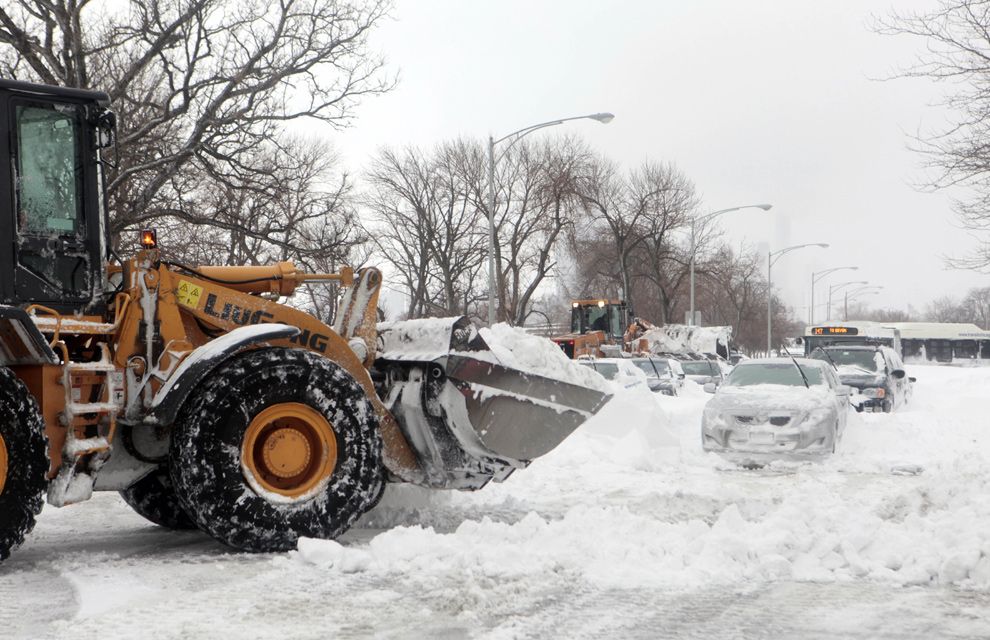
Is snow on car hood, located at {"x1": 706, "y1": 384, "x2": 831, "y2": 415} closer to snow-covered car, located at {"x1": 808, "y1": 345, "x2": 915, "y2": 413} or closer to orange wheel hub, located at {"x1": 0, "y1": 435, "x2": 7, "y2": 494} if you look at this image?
snow-covered car, located at {"x1": 808, "y1": 345, "x2": 915, "y2": 413}

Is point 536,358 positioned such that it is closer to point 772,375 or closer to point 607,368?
point 772,375

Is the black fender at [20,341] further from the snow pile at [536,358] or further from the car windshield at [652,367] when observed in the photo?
the car windshield at [652,367]

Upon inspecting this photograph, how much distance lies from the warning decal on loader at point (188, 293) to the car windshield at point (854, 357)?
18.2 m

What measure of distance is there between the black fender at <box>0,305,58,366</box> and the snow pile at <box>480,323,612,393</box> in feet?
10.4

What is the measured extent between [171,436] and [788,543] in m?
3.95

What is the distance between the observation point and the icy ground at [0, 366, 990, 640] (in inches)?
Answer: 208

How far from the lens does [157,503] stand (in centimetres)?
815

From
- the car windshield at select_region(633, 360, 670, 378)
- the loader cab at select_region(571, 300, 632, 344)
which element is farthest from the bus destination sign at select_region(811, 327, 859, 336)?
the car windshield at select_region(633, 360, 670, 378)

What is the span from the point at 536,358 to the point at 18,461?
373cm

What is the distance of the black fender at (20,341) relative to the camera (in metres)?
6.09

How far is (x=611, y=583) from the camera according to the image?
20.3 ft

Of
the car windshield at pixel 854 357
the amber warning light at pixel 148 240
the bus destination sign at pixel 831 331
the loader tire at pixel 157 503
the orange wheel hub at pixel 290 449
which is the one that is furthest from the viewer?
the bus destination sign at pixel 831 331

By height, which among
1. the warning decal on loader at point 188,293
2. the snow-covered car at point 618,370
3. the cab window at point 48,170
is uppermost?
the cab window at point 48,170

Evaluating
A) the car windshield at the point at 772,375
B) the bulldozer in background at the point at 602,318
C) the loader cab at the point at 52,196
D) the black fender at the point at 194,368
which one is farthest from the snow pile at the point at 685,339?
the loader cab at the point at 52,196
